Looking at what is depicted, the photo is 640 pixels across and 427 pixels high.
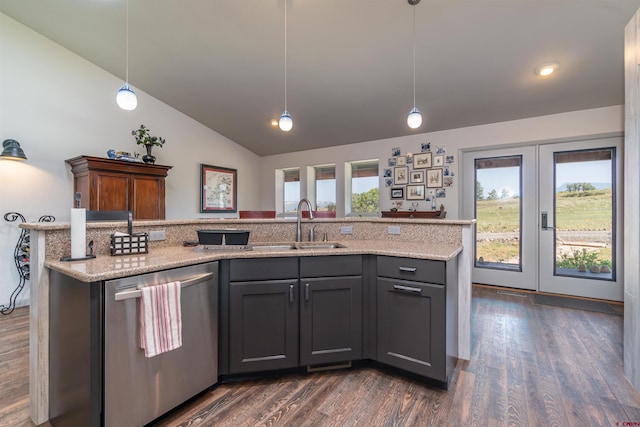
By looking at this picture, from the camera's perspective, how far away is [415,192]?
430 cm

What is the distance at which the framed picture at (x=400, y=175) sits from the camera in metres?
4.38

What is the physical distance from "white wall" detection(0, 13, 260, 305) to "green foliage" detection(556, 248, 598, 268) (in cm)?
600

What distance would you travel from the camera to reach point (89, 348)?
1205 millimetres

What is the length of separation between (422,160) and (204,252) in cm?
355

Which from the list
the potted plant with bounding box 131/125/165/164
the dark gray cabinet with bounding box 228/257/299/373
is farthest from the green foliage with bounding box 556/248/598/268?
the potted plant with bounding box 131/125/165/164

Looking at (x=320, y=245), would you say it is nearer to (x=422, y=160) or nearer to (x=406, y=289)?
(x=406, y=289)

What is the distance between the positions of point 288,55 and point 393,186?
2.49 m

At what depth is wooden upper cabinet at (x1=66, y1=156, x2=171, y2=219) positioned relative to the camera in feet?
10.9

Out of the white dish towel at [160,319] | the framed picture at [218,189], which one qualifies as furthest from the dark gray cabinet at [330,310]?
the framed picture at [218,189]

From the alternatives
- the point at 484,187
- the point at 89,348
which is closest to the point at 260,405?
the point at 89,348

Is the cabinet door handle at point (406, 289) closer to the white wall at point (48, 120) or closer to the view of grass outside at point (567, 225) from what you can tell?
the view of grass outside at point (567, 225)

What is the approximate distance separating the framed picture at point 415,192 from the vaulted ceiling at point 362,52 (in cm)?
86

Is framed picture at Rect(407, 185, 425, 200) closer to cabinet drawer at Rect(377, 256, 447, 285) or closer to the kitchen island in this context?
the kitchen island

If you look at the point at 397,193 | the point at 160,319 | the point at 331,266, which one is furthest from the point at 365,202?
the point at 160,319
